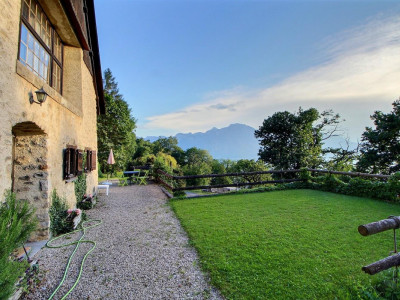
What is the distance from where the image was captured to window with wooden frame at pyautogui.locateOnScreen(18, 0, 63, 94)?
391cm

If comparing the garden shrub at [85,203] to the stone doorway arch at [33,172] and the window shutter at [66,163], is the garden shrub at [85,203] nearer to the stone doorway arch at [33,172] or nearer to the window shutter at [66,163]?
the window shutter at [66,163]

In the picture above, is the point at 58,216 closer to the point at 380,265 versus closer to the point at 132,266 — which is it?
the point at 132,266

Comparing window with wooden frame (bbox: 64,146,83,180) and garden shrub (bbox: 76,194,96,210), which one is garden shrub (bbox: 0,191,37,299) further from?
garden shrub (bbox: 76,194,96,210)

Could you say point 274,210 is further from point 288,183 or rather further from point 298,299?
point 288,183

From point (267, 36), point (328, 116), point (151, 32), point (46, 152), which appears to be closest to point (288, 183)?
point (267, 36)

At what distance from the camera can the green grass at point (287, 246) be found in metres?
2.57

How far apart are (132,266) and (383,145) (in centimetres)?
1792

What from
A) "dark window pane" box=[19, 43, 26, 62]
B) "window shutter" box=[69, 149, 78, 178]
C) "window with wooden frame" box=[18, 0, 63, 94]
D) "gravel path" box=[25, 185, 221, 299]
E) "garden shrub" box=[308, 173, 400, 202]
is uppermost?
"window with wooden frame" box=[18, 0, 63, 94]

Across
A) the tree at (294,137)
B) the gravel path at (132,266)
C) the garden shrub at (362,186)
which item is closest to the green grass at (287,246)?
the gravel path at (132,266)

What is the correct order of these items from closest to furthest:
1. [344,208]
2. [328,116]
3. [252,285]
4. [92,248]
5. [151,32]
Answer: [252,285] → [92,248] → [344,208] → [151,32] → [328,116]

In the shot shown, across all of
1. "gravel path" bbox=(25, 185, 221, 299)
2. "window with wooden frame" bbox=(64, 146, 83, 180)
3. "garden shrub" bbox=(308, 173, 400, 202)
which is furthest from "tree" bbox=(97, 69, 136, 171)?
"garden shrub" bbox=(308, 173, 400, 202)

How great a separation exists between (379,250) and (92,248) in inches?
204

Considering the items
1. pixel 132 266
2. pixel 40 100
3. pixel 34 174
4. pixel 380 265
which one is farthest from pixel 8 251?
pixel 380 265

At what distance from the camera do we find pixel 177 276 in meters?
2.95
